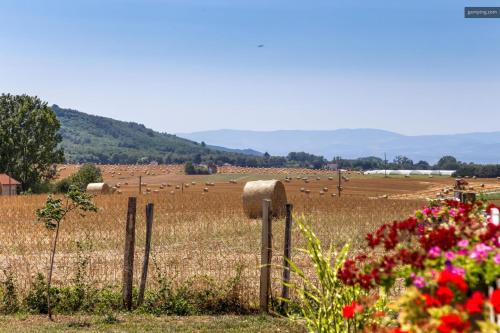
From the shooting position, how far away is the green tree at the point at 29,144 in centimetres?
6638

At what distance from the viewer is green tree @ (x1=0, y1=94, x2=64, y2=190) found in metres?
66.4

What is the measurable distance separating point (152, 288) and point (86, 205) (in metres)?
2.44

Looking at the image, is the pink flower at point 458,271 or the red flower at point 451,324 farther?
the pink flower at point 458,271

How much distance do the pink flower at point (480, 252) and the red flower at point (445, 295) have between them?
49cm

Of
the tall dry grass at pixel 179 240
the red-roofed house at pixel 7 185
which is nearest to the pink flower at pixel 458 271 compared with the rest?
the tall dry grass at pixel 179 240

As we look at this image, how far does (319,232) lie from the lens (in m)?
23.0

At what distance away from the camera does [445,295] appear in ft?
13.6

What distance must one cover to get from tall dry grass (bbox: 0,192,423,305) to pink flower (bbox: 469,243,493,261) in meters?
7.48

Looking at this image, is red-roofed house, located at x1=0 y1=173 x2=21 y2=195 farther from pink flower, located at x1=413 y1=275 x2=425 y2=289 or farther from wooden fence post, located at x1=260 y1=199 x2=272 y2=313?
pink flower, located at x1=413 y1=275 x2=425 y2=289

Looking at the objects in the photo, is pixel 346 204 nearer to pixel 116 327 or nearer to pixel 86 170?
pixel 116 327

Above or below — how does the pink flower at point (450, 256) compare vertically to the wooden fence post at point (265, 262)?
above

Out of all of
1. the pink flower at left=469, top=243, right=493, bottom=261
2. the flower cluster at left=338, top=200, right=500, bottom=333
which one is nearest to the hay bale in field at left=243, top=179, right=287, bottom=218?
the flower cluster at left=338, top=200, right=500, bottom=333

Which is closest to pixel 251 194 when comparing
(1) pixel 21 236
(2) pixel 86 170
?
(1) pixel 21 236

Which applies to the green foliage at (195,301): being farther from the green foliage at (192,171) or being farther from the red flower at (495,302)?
the green foliage at (192,171)
